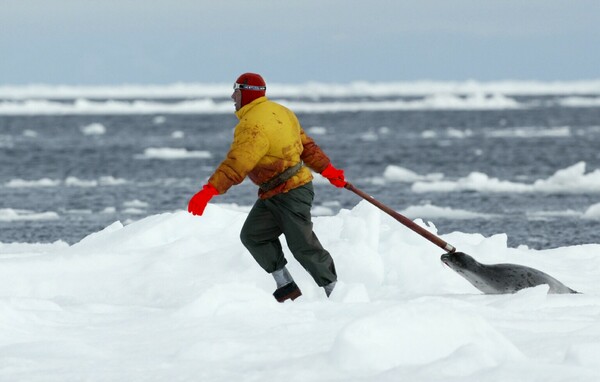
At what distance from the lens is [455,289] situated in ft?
24.1

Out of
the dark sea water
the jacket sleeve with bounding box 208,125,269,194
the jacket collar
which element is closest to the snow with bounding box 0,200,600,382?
the jacket sleeve with bounding box 208,125,269,194

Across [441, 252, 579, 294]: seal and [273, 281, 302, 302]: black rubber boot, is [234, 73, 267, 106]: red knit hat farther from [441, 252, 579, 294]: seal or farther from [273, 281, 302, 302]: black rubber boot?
[441, 252, 579, 294]: seal

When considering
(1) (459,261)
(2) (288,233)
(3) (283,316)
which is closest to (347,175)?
(1) (459,261)

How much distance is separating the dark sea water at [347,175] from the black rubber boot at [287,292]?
683 centimetres

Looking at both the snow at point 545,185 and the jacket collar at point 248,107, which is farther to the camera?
the snow at point 545,185

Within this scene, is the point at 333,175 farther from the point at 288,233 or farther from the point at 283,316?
the point at 283,316

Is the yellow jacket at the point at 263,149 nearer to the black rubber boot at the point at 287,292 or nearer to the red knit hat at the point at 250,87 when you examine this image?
the red knit hat at the point at 250,87

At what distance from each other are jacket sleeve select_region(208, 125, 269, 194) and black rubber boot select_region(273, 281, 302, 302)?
2.63 ft

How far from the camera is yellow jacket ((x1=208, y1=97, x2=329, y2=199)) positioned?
6258 mm

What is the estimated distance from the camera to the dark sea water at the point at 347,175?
15.4m

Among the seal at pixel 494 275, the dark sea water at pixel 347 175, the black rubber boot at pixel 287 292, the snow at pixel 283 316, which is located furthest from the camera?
the dark sea water at pixel 347 175

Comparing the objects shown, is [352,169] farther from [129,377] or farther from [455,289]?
[129,377]

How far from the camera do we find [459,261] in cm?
701

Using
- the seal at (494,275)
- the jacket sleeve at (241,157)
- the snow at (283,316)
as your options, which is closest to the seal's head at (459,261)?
the seal at (494,275)
